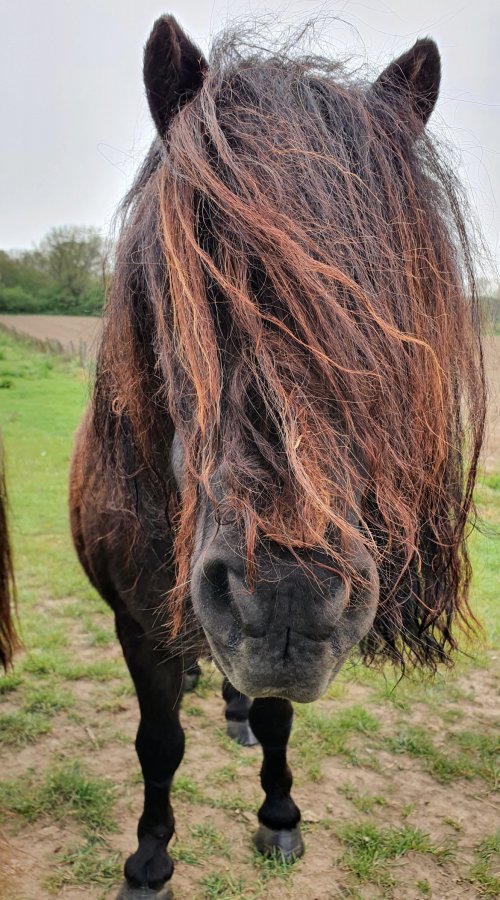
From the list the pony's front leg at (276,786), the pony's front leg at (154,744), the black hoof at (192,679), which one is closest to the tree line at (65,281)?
the pony's front leg at (154,744)

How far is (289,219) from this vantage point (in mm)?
1568

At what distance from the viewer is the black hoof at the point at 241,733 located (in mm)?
3789

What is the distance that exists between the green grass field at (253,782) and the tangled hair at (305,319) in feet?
2.65

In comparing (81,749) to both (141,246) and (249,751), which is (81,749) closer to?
(249,751)

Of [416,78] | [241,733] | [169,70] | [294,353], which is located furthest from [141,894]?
[416,78]

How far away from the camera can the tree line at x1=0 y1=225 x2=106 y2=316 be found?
2.69 metres

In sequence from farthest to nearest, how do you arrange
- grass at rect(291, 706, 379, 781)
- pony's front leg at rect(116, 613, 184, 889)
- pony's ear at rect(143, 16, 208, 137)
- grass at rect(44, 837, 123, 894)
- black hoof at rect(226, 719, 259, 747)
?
black hoof at rect(226, 719, 259, 747)
grass at rect(291, 706, 379, 781)
grass at rect(44, 837, 123, 894)
pony's front leg at rect(116, 613, 184, 889)
pony's ear at rect(143, 16, 208, 137)

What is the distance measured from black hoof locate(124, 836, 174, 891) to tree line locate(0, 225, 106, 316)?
223 centimetres

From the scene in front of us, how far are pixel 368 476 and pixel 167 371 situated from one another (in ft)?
1.81

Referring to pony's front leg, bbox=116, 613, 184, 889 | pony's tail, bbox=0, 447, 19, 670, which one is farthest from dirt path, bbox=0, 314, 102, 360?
pony's front leg, bbox=116, 613, 184, 889

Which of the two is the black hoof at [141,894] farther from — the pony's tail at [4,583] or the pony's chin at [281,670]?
the pony's chin at [281,670]

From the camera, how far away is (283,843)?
9.80ft

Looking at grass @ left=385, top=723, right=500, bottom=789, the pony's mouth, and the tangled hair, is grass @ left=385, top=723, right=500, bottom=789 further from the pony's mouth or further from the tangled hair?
the pony's mouth

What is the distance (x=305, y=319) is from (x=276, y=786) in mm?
2491
